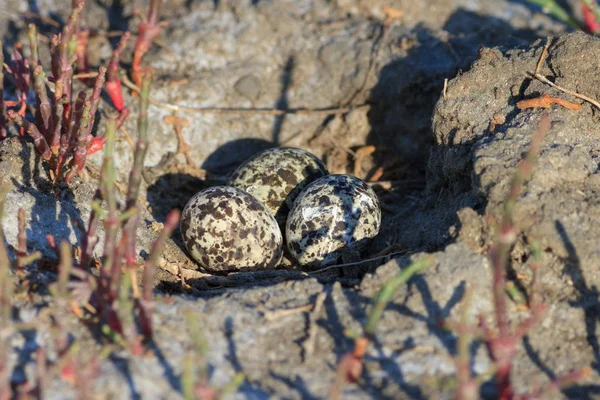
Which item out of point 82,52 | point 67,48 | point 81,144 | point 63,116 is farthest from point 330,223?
point 82,52

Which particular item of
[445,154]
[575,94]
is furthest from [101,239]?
[575,94]

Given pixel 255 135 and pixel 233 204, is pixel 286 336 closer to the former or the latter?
pixel 233 204

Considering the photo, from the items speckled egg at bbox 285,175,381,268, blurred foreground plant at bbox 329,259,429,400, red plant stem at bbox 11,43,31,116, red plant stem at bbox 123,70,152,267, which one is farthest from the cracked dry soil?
red plant stem at bbox 11,43,31,116

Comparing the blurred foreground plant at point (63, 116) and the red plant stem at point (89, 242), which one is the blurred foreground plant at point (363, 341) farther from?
the blurred foreground plant at point (63, 116)

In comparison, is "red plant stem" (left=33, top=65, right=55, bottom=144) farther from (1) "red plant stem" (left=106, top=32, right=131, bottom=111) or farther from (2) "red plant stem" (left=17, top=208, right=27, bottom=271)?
(2) "red plant stem" (left=17, top=208, right=27, bottom=271)

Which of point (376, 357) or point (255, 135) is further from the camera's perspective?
point (255, 135)

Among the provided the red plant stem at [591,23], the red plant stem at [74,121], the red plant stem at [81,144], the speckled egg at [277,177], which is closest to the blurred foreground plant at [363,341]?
the speckled egg at [277,177]
